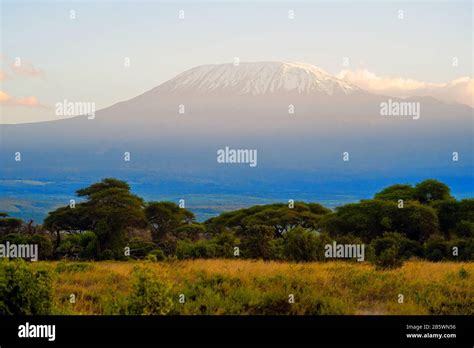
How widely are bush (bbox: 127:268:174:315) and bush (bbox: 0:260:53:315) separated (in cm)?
137

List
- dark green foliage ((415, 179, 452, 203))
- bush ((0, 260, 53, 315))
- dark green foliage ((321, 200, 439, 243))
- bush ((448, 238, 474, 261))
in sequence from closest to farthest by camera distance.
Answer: bush ((0, 260, 53, 315)) < bush ((448, 238, 474, 261)) < dark green foliage ((321, 200, 439, 243)) < dark green foliage ((415, 179, 452, 203))

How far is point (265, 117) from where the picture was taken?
8406 centimetres

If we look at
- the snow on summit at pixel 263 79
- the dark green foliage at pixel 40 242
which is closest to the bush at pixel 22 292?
the dark green foliage at pixel 40 242

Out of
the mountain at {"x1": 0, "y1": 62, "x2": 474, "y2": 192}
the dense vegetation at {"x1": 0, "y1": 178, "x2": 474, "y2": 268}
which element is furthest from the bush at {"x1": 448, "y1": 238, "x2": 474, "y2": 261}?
the mountain at {"x1": 0, "y1": 62, "x2": 474, "y2": 192}

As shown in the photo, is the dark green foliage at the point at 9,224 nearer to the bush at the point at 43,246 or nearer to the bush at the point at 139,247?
the bush at the point at 43,246

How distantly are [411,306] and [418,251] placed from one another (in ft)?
56.8

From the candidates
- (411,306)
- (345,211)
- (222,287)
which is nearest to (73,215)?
(345,211)

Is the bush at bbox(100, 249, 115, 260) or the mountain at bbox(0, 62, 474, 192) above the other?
the mountain at bbox(0, 62, 474, 192)

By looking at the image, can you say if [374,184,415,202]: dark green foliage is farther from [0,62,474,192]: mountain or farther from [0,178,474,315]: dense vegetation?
[0,62,474,192]: mountain

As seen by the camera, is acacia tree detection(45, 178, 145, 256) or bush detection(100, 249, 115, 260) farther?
acacia tree detection(45, 178, 145, 256)

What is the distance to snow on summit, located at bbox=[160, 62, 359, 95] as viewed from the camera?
57969 millimetres

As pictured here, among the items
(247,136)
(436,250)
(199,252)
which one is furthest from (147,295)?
(247,136)
